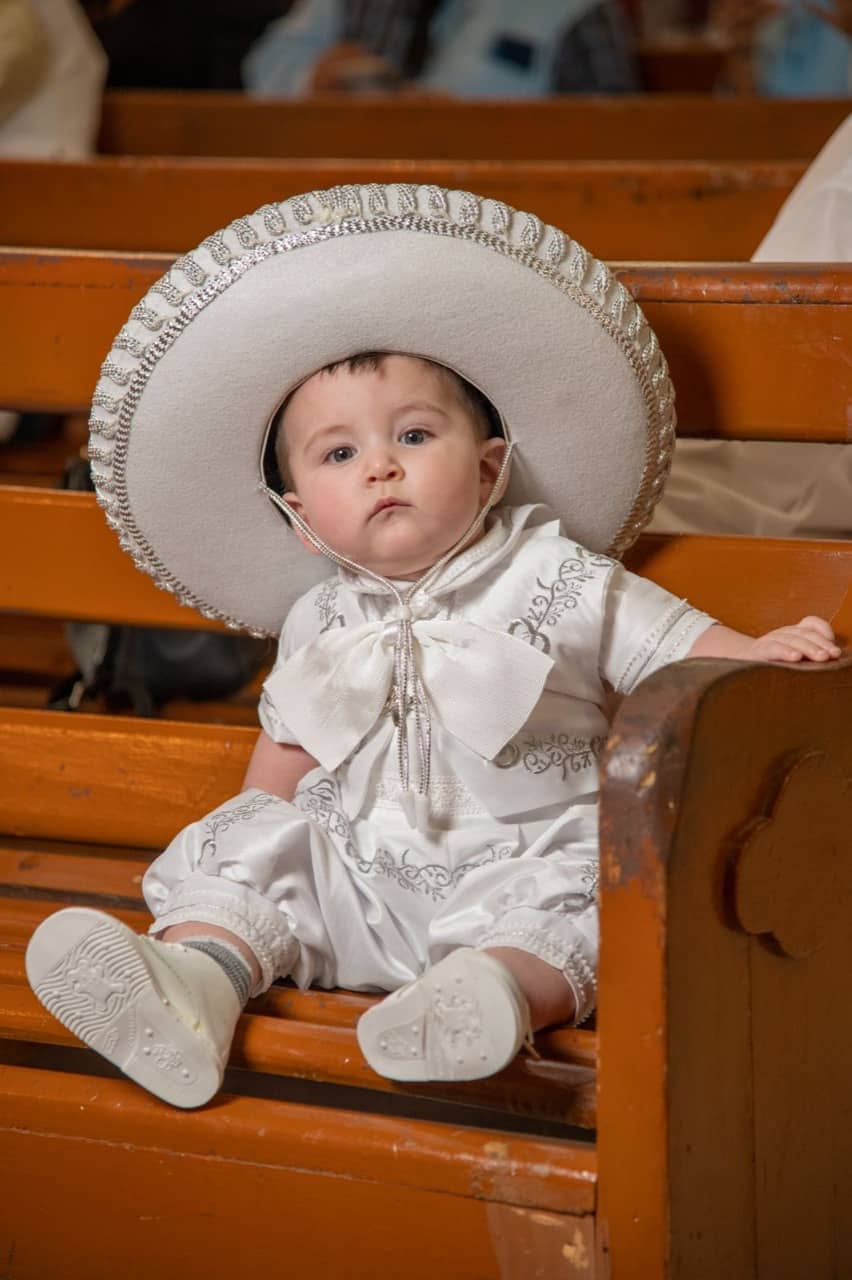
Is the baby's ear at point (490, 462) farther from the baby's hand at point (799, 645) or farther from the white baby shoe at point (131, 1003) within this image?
the white baby shoe at point (131, 1003)

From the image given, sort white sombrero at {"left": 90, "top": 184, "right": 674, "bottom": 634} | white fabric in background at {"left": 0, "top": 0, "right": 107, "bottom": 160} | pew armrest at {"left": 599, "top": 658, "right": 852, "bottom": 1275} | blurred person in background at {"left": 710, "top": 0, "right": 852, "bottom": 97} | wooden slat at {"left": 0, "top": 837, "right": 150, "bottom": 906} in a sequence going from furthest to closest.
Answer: blurred person in background at {"left": 710, "top": 0, "right": 852, "bottom": 97}, white fabric in background at {"left": 0, "top": 0, "right": 107, "bottom": 160}, wooden slat at {"left": 0, "top": 837, "right": 150, "bottom": 906}, white sombrero at {"left": 90, "top": 184, "right": 674, "bottom": 634}, pew armrest at {"left": 599, "top": 658, "right": 852, "bottom": 1275}

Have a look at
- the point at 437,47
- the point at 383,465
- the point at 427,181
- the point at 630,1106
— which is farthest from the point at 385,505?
the point at 437,47

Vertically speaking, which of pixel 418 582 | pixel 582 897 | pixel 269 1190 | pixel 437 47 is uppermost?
pixel 418 582

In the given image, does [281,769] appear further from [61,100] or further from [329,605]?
[61,100]

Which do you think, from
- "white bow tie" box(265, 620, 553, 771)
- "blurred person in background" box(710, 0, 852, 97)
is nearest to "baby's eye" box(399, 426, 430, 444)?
"white bow tie" box(265, 620, 553, 771)

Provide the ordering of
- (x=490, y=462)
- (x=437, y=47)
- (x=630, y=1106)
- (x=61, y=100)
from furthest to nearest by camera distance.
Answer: (x=437, y=47) < (x=61, y=100) < (x=490, y=462) < (x=630, y=1106)

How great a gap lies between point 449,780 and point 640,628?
177 millimetres

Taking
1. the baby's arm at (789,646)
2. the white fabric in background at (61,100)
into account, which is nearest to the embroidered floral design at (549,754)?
the baby's arm at (789,646)

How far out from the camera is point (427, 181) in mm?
1803

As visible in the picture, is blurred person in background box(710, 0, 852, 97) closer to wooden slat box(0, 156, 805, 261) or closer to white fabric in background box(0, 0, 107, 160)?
white fabric in background box(0, 0, 107, 160)

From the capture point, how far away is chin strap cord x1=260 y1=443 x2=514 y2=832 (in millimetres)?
1103

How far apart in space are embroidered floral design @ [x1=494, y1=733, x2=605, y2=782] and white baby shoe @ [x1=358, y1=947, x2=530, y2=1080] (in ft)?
0.73

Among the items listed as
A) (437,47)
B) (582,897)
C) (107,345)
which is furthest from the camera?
(437,47)

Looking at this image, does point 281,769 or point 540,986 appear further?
point 281,769
